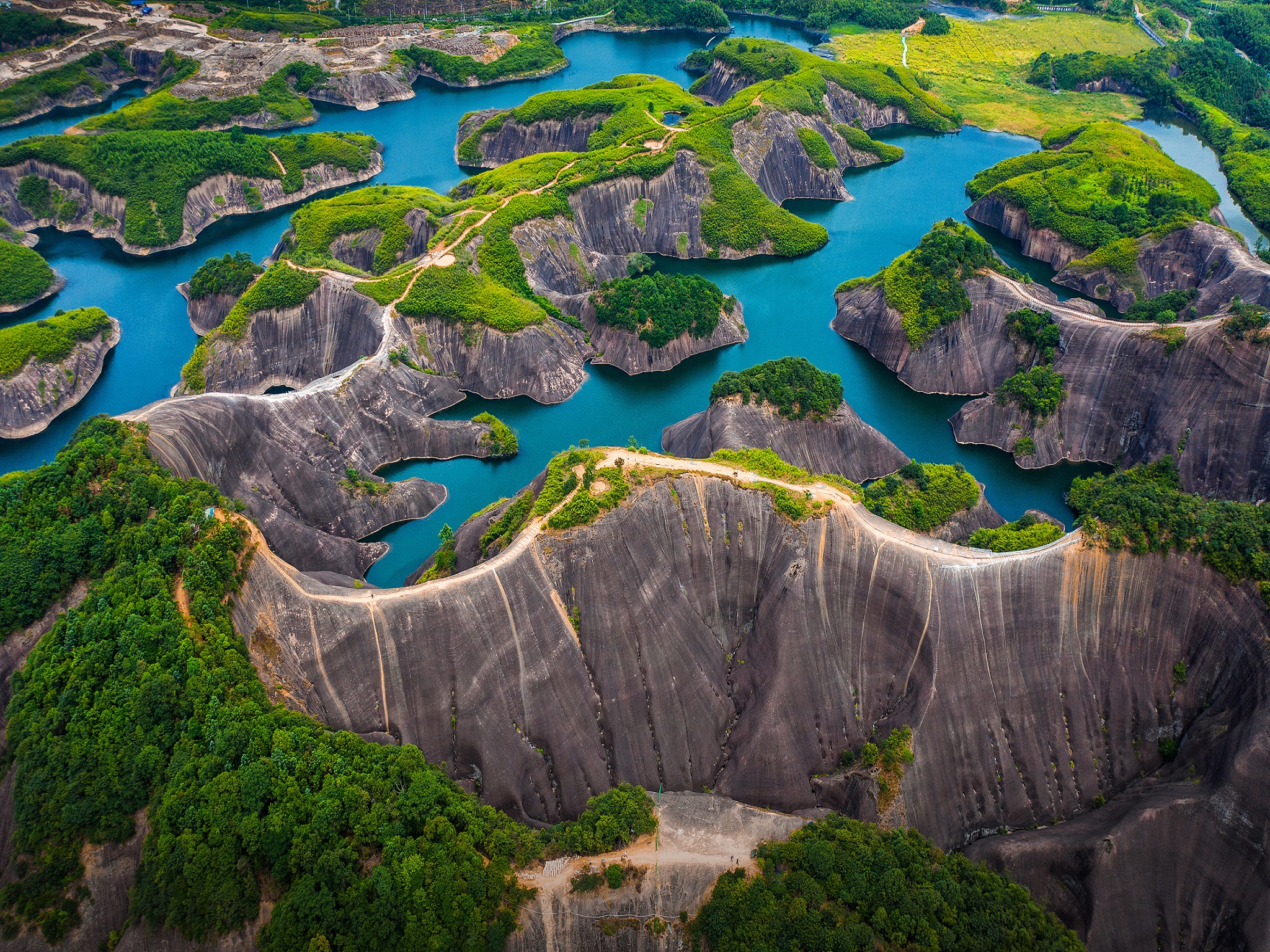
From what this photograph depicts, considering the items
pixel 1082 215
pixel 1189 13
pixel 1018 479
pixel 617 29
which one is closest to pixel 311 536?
pixel 1018 479

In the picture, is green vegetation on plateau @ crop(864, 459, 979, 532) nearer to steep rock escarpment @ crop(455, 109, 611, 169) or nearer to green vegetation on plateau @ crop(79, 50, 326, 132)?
steep rock escarpment @ crop(455, 109, 611, 169)

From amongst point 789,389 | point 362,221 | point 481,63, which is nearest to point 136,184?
point 362,221

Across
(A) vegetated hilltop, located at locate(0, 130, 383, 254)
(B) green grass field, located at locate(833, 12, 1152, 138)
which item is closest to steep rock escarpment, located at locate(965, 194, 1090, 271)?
(B) green grass field, located at locate(833, 12, 1152, 138)

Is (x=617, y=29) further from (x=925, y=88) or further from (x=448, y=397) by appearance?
(x=448, y=397)

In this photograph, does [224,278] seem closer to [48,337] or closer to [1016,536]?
[48,337]

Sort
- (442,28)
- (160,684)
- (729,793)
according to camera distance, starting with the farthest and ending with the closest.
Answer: (442,28), (729,793), (160,684)

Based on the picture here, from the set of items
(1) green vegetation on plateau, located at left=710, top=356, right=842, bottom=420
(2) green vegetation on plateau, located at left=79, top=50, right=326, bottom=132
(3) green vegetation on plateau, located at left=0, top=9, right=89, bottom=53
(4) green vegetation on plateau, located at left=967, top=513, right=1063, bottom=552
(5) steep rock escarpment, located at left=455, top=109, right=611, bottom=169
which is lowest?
(4) green vegetation on plateau, located at left=967, top=513, right=1063, bottom=552
